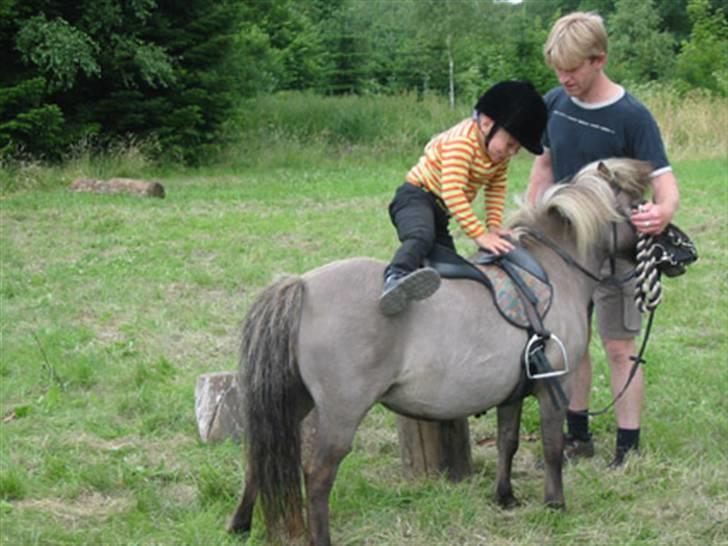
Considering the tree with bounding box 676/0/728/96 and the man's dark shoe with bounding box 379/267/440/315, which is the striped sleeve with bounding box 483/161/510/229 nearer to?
the man's dark shoe with bounding box 379/267/440/315

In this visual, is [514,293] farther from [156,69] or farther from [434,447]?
[156,69]

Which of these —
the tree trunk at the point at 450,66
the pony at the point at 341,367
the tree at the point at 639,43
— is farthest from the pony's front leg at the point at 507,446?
the tree at the point at 639,43

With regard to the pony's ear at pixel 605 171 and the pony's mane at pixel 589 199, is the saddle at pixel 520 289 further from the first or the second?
the pony's ear at pixel 605 171

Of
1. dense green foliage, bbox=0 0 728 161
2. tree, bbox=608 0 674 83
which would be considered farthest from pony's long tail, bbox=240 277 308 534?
tree, bbox=608 0 674 83

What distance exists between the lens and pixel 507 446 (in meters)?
4.38

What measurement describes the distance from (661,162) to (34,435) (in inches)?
144

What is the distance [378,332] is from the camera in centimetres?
370

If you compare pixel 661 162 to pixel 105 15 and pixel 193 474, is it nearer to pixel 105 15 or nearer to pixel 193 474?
pixel 193 474

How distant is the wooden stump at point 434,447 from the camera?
4.65 meters

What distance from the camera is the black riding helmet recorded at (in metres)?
3.90

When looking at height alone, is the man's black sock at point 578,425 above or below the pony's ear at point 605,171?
below

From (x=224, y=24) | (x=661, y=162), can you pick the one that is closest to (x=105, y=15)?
(x=224, y=24)

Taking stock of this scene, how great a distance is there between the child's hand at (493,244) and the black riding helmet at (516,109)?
0.43 m

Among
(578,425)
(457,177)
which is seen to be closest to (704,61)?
(578,425)
